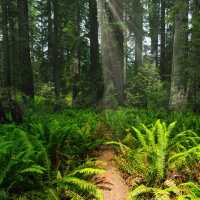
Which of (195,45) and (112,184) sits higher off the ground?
(195,45)

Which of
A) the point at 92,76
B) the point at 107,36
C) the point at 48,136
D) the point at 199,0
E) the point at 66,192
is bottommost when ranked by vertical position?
the point at 66,192

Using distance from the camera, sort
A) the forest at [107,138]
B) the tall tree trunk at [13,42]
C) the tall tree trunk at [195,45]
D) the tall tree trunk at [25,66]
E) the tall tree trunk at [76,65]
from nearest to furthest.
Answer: the forest at [107,138]
the tall tree trunk at [195,45]
the tall tree trunk at [25,66]
the tall tree trunk at [76,65]
the tall tree trunk at [13,42]

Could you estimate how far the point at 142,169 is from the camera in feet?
19.1

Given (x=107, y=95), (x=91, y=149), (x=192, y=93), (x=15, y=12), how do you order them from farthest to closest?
(x=15, y=12) → (x=192, y=93) → (x=107, y=95) → (x=91, y=149)

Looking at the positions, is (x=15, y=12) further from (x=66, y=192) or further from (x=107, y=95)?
(x=66, y=192)

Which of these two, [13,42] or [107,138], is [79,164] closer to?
[107,138]

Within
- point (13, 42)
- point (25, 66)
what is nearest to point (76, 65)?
point (13, 42)

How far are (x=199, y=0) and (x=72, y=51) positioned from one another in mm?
8898

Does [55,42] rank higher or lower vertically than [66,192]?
higher

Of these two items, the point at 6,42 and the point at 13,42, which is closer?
the point at 6,42

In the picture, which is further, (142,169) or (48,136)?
(48,136)

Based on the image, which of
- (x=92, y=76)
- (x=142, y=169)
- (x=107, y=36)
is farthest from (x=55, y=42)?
(x=142, y=169)

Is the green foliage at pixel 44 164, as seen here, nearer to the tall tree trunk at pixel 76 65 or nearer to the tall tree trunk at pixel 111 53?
the tall tree trunk at pixel 111 53

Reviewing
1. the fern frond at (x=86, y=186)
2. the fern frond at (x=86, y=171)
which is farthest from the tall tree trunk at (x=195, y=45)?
the fern frond at (x=86, y=186)
